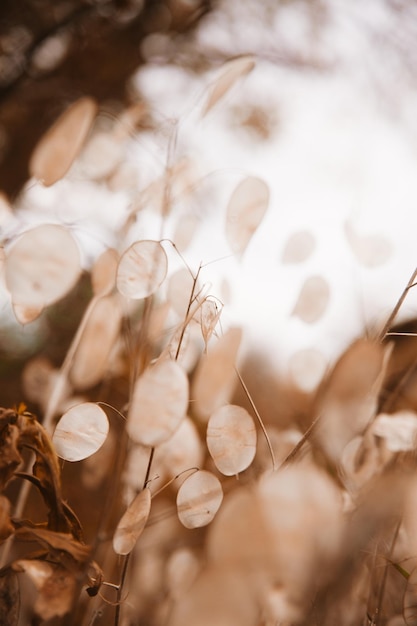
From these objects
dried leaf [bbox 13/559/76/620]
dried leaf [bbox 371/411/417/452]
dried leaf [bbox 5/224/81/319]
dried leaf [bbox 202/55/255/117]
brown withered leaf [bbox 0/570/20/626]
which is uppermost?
dried leaf [bbox 202/55/255/117]

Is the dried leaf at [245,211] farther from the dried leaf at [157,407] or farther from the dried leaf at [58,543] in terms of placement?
the dried leaf at [58,543]

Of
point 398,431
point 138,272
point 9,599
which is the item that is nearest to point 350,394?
point 398,431

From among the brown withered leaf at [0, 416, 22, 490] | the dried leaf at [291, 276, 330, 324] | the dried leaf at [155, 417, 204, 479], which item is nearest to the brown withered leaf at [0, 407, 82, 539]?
the brown withered leaf at [0, 416, 22, 490]

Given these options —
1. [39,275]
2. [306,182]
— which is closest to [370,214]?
[306,182]

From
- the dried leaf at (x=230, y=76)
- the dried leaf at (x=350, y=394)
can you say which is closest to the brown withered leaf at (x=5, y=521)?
the dried leaf at (x=350, y=394)

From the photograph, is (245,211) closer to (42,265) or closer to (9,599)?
(42,265)

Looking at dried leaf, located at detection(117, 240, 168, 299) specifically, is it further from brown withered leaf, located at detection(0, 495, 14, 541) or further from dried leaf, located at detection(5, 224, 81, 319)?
brown withered leaf, located at detection(0, 495, 14, 541)
